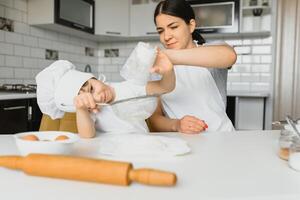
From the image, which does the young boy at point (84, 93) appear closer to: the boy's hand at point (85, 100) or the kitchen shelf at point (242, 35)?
the boy's hand at point (85, 100)

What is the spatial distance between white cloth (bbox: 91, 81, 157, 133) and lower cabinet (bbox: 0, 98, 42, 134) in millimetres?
1036

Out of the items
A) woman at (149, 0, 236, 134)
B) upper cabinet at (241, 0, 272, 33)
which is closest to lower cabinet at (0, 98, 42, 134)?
woman at (149, 0, 236, 134)

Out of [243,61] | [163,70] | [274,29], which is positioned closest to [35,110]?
[163,70]

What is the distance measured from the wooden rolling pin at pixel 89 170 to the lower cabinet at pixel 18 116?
144 centimetres

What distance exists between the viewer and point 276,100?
3385mm

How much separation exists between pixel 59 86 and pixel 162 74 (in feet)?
0.96

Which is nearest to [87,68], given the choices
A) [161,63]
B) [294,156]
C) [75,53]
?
[75,53]

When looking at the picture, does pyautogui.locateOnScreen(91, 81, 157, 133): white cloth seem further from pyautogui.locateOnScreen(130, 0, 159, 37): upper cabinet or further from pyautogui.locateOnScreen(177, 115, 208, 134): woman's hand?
pyautogui.locateOnScreen(130, 0, 159, 37): upper cabinet

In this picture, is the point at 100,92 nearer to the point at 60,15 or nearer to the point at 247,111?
the point at 60,15

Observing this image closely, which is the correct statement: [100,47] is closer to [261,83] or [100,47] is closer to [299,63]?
[261,83]

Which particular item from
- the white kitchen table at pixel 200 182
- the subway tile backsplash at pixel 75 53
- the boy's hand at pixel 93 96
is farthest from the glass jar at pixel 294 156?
the subway tile backsplash at pixel 75 53

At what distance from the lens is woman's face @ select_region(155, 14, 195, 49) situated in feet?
4.30

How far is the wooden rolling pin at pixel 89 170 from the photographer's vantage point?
0.48 metres

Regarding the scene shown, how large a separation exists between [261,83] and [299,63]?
0.42 m
